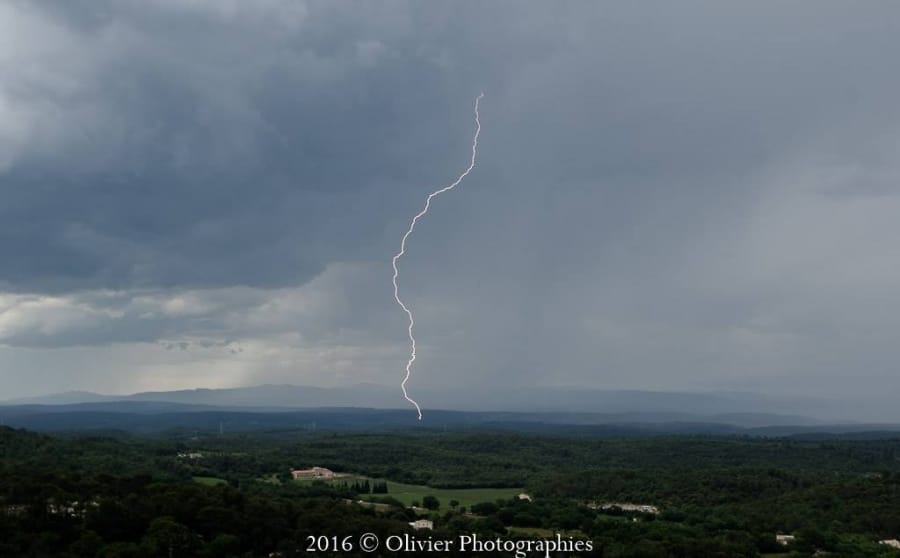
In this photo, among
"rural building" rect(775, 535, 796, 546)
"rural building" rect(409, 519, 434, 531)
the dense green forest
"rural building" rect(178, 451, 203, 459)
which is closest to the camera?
the dense green forest

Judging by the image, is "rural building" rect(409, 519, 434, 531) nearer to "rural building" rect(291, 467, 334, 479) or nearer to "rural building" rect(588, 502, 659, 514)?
"rural building" rect(588, 502, 659, 514)

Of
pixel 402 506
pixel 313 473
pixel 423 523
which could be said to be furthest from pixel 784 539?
pixel 313 473

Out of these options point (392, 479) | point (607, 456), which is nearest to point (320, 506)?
point (392, 479)

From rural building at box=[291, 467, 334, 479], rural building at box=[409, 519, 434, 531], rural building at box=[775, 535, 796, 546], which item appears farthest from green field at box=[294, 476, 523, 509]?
rural building at box=[775, 535, 796, 546]

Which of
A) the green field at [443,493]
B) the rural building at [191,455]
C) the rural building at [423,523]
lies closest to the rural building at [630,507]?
the green field at [443,493]

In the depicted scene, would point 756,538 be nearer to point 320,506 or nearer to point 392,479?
point 320,506

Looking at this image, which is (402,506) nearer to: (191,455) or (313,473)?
(313,473)
